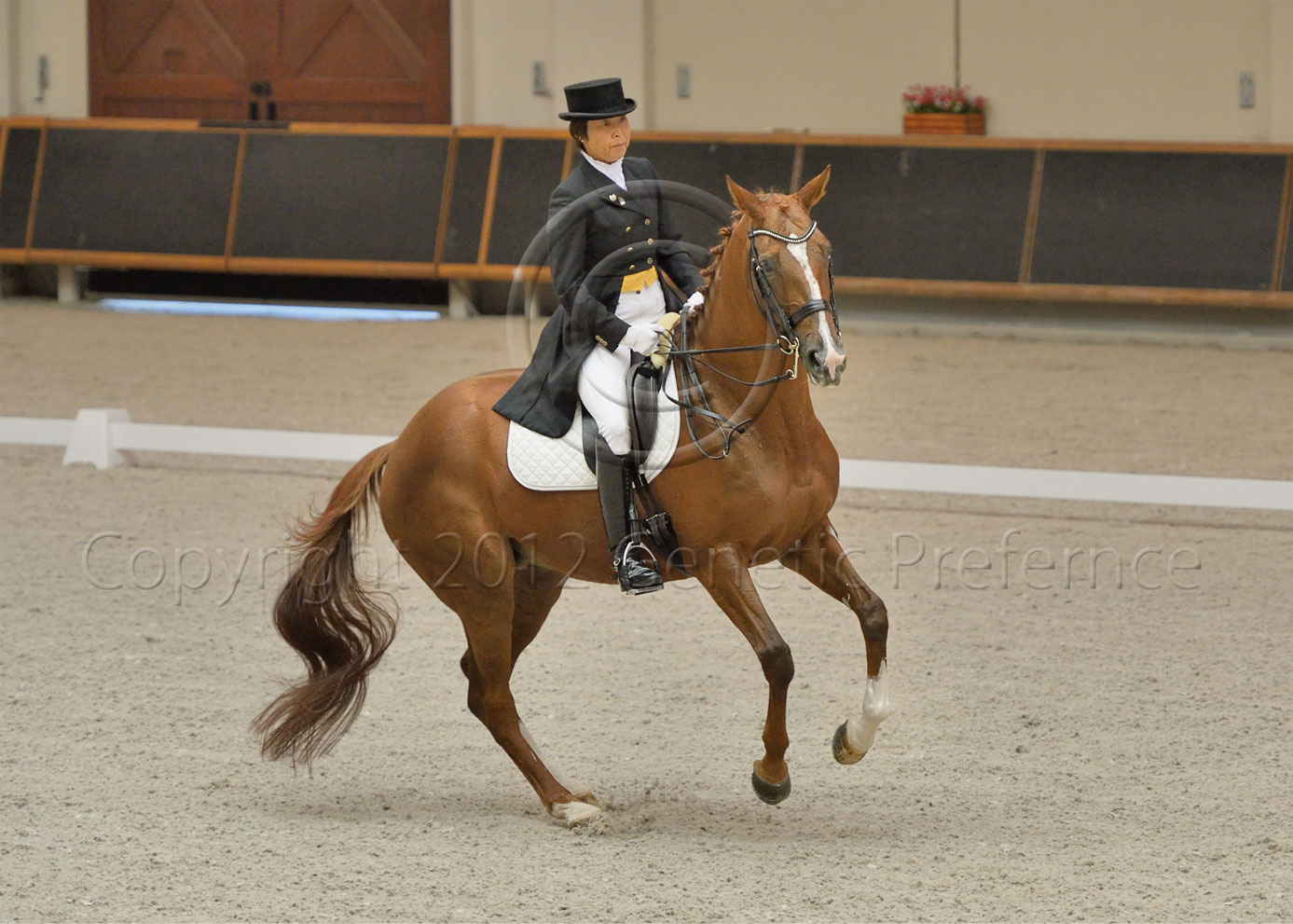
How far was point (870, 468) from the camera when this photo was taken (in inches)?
262

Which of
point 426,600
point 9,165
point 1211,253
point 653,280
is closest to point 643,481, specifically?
point 653,280

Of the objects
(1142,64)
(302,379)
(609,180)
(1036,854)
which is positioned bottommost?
(1036,854)

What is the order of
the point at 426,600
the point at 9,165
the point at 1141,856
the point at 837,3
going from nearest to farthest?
the point at 1141,856 < the point at 426,600 < the point at 837,3 < the point at 9,165

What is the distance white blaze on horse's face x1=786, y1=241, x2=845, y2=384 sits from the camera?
3.03 meters

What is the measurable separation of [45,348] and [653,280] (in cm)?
765

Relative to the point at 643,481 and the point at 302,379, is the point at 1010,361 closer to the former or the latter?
the point at 302,379

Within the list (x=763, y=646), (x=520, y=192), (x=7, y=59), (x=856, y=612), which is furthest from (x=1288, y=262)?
(x=7, y=59)

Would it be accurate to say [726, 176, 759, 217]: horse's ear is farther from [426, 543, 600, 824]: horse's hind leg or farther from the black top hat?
[426, 543, 600, 824]: horse's hind leg

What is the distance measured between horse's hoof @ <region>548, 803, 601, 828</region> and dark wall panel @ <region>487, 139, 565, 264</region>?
25.3 ft

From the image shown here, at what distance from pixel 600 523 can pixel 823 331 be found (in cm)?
80

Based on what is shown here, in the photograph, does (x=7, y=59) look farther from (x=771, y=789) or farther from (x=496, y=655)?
(x=771, y=789)

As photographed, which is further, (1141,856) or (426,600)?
(426,600)

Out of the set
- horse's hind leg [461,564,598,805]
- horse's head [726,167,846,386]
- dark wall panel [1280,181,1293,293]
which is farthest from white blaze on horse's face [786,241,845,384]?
dark wall panel [1280,181,1293,293]

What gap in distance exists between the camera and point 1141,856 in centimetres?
333
